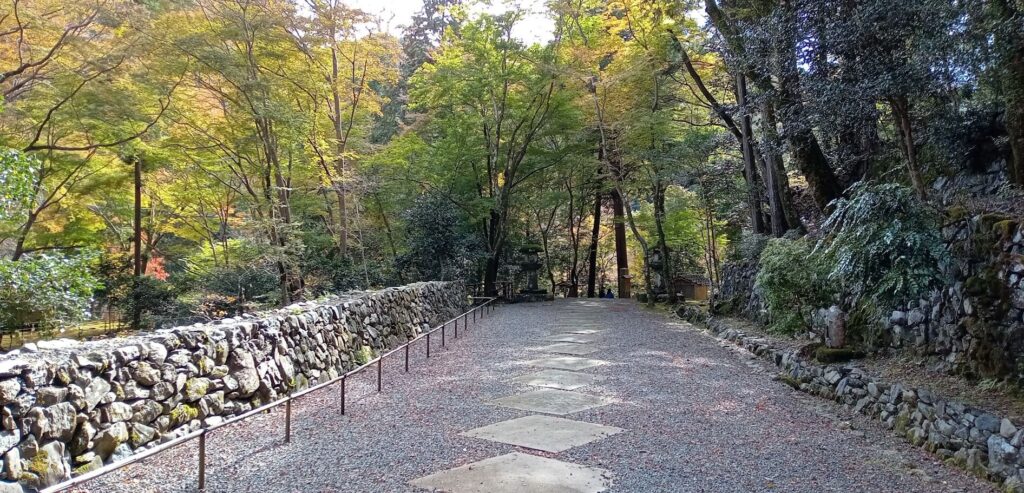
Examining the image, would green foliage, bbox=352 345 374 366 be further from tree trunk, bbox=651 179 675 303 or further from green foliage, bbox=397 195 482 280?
tree trunk, bbox=651 179 675 303

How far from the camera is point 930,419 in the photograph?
12.9 feet

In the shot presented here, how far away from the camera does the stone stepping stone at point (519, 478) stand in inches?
124

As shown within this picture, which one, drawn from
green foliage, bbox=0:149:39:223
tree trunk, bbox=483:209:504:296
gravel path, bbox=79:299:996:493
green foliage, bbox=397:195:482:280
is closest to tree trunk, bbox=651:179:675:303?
tree trunk, bbox=483:209:504:296

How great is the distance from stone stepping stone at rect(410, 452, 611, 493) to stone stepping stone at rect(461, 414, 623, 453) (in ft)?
1.07

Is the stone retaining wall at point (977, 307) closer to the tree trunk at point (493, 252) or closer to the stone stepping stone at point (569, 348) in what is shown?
the stone stepping stone at point (569, 348)

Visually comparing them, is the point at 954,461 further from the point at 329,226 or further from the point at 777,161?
the point at 329,226

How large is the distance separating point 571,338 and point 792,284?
371cm

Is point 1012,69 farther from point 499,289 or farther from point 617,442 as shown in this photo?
point 499,289

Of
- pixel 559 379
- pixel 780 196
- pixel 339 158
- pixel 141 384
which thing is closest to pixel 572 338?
pixel 559 379

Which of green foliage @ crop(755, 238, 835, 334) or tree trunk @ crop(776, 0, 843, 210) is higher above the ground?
tree trunk @ crop(776, 0, 843, 210)

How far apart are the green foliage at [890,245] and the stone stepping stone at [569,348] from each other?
4.07 metres

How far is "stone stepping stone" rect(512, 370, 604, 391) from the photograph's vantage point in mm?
5898

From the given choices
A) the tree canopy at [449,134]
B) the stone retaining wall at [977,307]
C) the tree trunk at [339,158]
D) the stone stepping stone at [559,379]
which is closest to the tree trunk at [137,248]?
the tree canopy at [449,134]

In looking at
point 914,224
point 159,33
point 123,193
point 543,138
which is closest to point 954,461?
point 914,224
